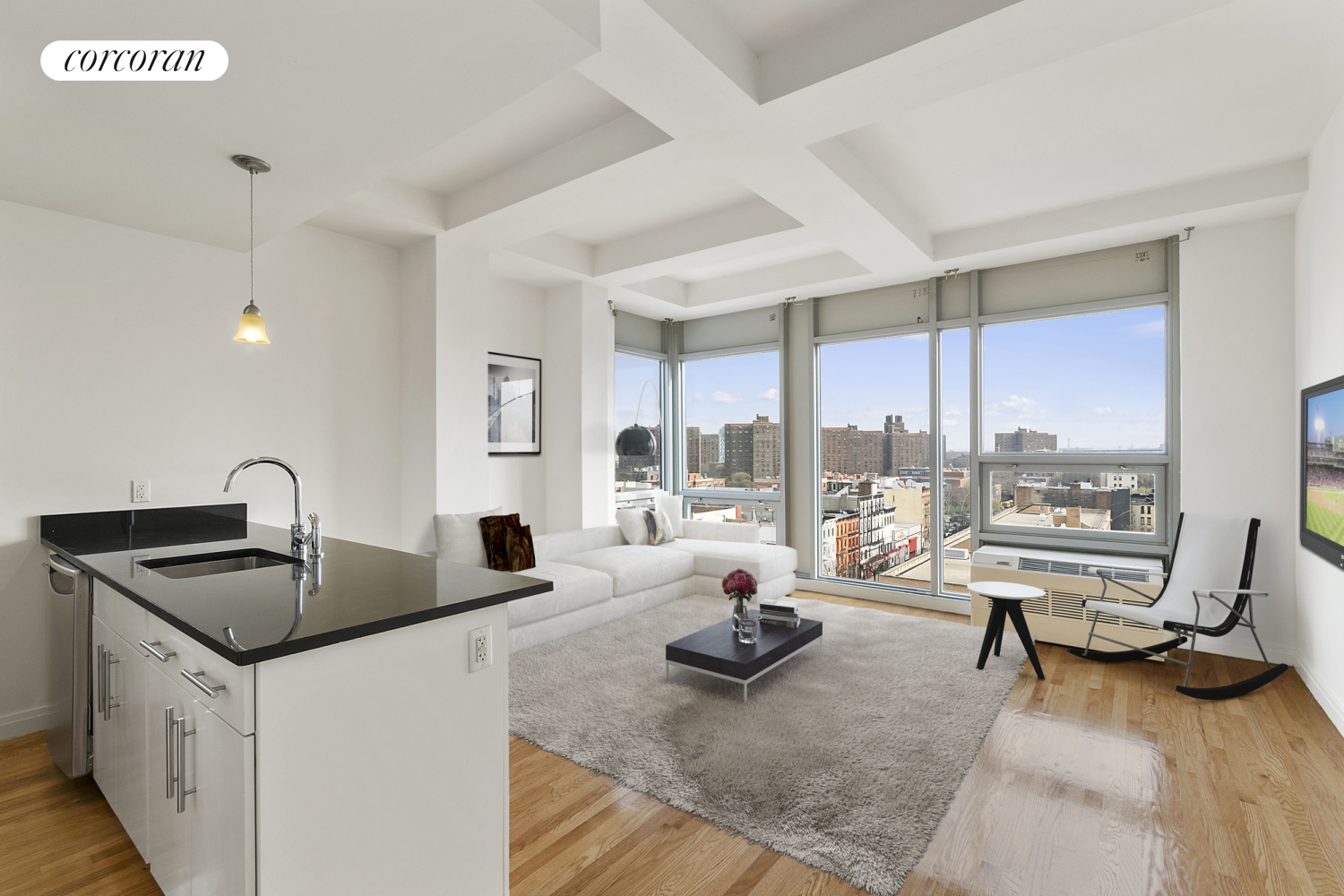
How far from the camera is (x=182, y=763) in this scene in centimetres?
157

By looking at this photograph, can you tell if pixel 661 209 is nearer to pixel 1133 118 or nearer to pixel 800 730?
pixel 1133 118

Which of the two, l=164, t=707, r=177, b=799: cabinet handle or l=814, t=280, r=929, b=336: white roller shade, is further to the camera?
l=814, t=280, r=929, b=336: white roller shade

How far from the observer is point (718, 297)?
→ 5938mm

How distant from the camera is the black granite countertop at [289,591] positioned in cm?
137

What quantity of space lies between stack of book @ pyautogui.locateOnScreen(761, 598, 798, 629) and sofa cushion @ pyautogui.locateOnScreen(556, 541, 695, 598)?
1.15m

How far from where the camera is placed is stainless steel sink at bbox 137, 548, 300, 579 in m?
2.36

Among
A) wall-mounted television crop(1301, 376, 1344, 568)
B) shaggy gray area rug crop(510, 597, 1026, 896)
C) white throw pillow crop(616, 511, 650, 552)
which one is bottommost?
shaggy gray area rug crop(510, 597, 1026, 896)

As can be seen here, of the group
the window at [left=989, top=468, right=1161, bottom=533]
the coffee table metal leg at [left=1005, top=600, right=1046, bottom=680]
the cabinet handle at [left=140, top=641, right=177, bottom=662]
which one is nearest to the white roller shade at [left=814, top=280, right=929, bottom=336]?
the window at [left=989, top=468, right=1161, bottom=533]

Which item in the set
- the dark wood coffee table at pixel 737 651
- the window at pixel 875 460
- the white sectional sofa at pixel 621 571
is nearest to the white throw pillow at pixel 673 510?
the white sectional sofa at pixel 621 571

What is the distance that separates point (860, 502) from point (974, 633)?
160 centimetres

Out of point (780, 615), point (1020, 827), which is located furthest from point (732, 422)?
point (1020, 827)

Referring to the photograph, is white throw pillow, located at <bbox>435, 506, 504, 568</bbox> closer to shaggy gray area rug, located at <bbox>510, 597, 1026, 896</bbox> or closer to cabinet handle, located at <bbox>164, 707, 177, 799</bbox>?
shaggy gray area rug, located at <bbox>510, 597, 1026, 896</bbox>

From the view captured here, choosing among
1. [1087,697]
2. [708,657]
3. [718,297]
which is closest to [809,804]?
[708,657]

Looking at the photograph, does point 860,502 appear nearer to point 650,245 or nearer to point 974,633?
point 974,633
